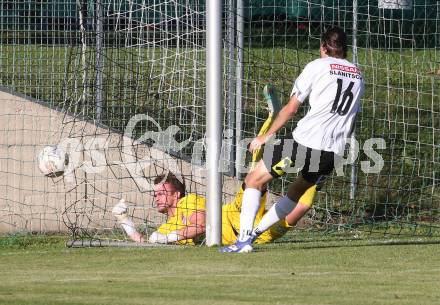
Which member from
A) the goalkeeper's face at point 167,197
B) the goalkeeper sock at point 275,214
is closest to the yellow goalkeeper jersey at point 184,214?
the goalkeeper's face at point 167,197

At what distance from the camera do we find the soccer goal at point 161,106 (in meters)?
11.7

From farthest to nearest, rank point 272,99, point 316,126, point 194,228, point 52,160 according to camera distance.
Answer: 1. point 52,160
2. point 194,228
3. point 272,99
4. point 316,126

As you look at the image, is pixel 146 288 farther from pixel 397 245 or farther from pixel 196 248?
pixel 397 245

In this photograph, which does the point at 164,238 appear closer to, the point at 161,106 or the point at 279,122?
the point at 161,106

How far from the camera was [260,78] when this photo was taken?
12.5 meters

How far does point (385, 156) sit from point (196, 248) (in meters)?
4.00

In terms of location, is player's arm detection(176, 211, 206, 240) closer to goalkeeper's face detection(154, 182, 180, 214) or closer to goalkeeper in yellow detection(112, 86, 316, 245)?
Result: goalkeeper in yellow detection(112, 86, 316, 245)

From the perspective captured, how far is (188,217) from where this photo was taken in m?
10.7

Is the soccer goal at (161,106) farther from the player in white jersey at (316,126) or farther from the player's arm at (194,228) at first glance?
the player in white jersey at (316,126)

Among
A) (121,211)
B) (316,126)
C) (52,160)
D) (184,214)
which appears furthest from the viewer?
(52,160)

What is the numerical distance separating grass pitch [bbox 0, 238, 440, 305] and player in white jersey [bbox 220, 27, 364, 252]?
0.50m

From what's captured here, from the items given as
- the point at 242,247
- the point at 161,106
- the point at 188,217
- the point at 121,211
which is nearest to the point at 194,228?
the point at 188,217

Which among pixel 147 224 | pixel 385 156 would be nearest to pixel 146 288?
pixel 147 224

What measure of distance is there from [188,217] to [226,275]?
2637 millimetres
